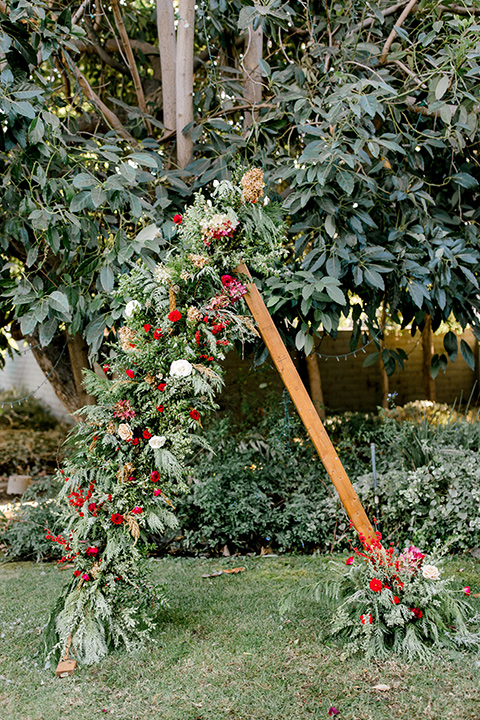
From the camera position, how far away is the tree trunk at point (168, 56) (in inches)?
167

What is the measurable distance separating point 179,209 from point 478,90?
1957mm

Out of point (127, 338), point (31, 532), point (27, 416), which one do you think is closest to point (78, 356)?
point (31, 532)

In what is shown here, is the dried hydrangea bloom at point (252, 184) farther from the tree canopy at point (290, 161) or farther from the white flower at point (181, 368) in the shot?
the white flower at point (181, 368)

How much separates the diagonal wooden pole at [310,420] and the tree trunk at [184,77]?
1.57 m

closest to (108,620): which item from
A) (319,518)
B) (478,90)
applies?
(319,518)

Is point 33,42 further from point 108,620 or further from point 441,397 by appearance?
point 441,397

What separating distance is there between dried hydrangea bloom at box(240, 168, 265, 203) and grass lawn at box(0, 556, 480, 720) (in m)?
2.16

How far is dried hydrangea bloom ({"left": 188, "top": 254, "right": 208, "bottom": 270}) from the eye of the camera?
114 inches

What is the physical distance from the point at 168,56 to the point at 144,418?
9.05 feet

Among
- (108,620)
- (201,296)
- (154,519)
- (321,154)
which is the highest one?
(321,154)

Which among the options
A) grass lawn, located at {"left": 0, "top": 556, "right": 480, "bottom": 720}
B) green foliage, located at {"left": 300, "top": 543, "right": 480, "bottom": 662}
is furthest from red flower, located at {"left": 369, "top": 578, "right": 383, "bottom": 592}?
grass lawn, located at {"left": 0, "top": 556, "right": 480, "bottom": 720}

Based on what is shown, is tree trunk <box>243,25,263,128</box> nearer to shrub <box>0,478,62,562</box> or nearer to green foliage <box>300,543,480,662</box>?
green foliage <box>300,543,480,662</box>

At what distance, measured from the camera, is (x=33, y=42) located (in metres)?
3.40

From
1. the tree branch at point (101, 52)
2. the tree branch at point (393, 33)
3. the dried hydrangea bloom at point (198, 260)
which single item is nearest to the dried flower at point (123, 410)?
the dried hydrangea bloom at point (198, 260)
